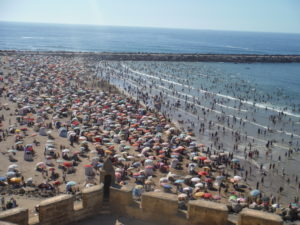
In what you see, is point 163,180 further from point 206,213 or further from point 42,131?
point 206,213

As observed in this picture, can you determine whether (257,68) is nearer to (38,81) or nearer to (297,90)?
(297,90)

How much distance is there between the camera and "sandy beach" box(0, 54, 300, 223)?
70.5ft

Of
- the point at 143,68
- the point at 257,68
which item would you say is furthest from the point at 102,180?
the point at 257,68

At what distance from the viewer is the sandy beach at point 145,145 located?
21.5 m

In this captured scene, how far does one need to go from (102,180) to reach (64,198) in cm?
122

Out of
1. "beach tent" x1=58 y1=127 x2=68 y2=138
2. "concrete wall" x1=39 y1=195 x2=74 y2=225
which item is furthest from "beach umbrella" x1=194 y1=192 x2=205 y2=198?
"beach tent" x1=58 y1=127 x2=68 y2=138

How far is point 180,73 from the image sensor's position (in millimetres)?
74188

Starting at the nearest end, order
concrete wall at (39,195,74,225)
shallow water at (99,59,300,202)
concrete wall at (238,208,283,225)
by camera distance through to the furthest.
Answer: concrete wall at (238,208,283,225) → concrete wall at (39,195,74,225) → shallow water at (99,59,300,202)

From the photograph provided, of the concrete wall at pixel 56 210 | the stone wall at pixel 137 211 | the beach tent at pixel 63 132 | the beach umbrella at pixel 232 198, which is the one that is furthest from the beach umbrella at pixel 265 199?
the beach tent at pixel 63 132

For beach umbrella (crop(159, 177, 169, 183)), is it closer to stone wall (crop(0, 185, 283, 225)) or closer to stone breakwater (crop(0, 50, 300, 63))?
stone wall (crop(0, 185, 283, 225))

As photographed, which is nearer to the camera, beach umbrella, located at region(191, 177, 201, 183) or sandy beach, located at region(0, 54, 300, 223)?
sandy beach, located at region(0, 54, 300, 223)

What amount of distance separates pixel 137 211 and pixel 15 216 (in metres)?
2.87

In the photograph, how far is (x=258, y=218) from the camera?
6941 millimetres

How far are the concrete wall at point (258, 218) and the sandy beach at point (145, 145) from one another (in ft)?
23.6
